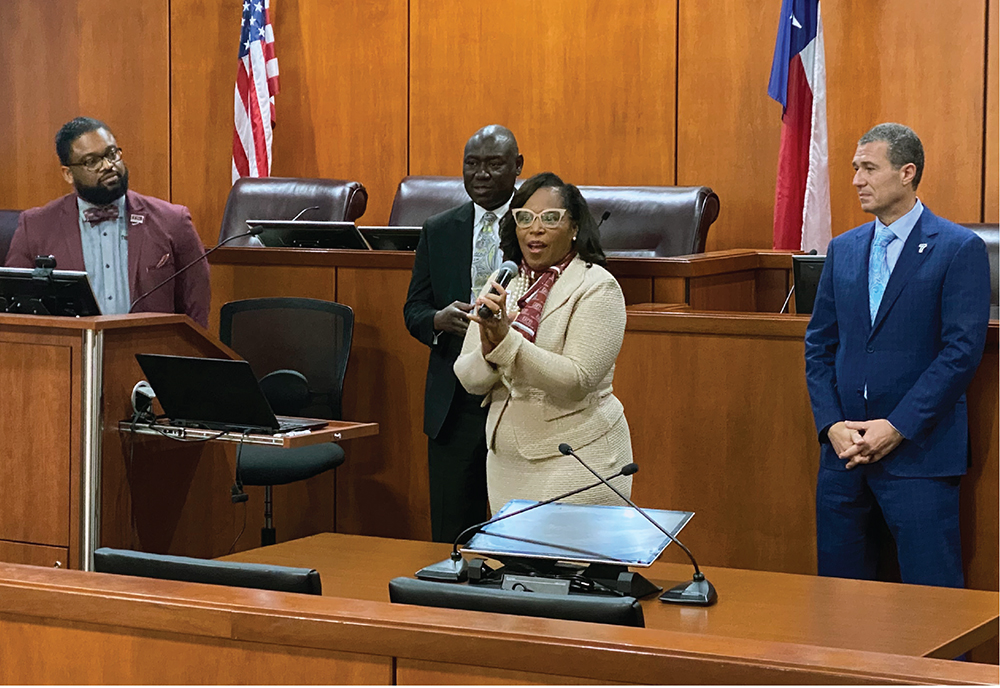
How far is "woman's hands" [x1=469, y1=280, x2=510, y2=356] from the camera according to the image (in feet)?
9.34

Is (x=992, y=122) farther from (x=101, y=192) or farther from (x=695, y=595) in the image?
(x=695, y=595)

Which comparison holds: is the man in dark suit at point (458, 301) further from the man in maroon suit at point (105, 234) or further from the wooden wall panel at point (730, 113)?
the wooden wall panel at point (730, 113)

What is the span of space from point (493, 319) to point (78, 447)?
3.90 feet

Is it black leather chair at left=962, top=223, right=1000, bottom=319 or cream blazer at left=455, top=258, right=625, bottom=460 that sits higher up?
black leather chair at left=962, top=223, right=1000, bottom=319

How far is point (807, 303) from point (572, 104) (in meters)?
3.14

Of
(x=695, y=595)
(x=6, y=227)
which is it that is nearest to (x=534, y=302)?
(x=695, y=595)

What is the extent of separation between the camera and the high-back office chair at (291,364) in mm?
4141

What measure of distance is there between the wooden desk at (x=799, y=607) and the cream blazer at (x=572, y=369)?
0.35m

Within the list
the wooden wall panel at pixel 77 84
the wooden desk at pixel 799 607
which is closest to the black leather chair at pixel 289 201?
the wooden wall panel at pixel 77 84

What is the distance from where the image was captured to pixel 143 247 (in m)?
4.11

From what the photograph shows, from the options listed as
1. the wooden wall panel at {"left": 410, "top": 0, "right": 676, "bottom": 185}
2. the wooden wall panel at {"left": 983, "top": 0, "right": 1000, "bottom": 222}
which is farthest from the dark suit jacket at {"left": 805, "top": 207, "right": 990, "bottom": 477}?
the wooden wall panel at {"left": 410, "top": 0, "right": 676, "bottom": 185}

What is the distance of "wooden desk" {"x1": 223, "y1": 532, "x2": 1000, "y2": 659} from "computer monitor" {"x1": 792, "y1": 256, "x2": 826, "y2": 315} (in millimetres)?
1583

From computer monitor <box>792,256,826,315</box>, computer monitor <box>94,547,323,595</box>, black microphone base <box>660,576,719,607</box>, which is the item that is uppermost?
computer monitor <box>792,256,826,315</box>

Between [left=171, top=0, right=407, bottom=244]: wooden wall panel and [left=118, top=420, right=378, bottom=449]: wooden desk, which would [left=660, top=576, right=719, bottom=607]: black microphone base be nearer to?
[left=118, top=420, right=378, bottom=449]: wooden desk
